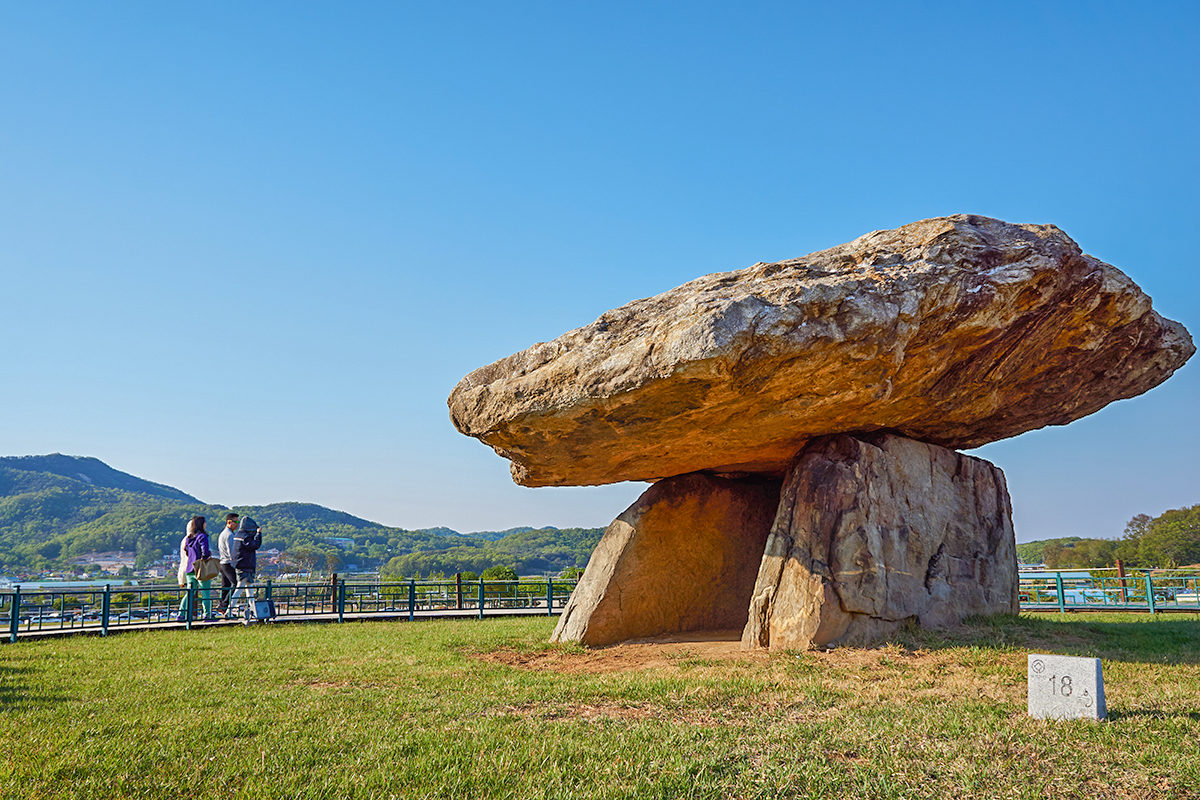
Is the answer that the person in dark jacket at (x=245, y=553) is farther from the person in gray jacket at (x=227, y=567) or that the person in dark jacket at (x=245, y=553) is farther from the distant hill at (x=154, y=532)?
the distant hill at (x=154, y=532)

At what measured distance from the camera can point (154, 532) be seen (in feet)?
314

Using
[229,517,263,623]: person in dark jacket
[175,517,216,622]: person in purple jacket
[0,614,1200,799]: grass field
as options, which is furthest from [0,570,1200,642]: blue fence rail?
[0,614,1200,799]: grass field

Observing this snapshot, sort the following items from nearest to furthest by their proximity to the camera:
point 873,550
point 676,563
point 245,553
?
point 873,550 → point 676,563 → point 245,553

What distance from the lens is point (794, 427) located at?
1078cm

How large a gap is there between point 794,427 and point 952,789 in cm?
638

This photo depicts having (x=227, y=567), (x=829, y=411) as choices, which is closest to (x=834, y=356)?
(x=829, y=411)

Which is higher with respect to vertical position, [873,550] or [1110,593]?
[873,550]

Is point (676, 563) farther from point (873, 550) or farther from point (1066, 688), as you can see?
point (1066, 688)

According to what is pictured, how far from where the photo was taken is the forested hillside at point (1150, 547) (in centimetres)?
5391

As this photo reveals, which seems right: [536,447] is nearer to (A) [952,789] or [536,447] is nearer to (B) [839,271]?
(B) [839,271]

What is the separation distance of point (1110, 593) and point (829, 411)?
53.4 ft

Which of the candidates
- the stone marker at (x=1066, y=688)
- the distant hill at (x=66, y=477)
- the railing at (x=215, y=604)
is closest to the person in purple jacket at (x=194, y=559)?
the railing at (x=215, y=604)

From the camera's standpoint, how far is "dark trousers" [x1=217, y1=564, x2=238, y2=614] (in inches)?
624

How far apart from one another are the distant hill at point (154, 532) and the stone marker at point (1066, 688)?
57.7m
